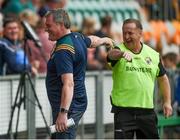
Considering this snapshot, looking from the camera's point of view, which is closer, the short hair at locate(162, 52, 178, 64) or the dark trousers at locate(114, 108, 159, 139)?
the dark trousers at locate(114, 108, 159, 139)

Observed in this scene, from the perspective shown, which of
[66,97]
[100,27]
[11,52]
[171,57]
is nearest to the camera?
[66,97]

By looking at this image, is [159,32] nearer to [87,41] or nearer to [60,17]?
[87,41]

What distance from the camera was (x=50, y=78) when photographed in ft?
27.5

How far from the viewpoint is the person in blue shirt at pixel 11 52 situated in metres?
11.3

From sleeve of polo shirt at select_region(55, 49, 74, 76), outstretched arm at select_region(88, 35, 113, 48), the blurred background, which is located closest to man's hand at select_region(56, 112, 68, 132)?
sleeve of polo shirt at select_region(55, 49, 74, 76)

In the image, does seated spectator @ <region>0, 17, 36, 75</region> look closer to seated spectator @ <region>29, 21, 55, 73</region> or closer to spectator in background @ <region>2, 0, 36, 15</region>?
seated spectator @ <region>29, 21, 55, 73</region>

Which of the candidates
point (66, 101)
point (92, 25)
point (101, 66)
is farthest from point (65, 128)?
point (92, 25)

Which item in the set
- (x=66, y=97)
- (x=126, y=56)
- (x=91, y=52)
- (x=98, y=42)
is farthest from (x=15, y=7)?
(x=66, y=97)

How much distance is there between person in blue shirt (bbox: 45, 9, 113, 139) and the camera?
806 cm

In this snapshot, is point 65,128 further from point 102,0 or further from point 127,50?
point 102,0

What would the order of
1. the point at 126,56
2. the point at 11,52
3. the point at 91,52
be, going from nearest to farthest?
the point at 126,56
the point at 11,52
the point at 91,52

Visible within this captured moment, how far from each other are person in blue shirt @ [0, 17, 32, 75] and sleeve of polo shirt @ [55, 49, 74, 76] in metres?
2.94

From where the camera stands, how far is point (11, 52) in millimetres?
11305

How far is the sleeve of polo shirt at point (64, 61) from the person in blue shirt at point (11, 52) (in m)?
2.94
